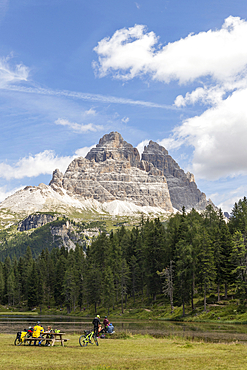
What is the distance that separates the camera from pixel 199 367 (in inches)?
670

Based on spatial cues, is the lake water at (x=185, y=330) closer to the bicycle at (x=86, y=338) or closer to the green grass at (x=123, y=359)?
the green grass at (x=123, y=359)

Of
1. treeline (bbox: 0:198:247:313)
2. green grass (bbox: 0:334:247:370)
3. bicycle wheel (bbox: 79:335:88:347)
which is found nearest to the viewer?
green grass (bbox: 0:334:247:370)

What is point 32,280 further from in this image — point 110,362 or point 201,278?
point 110,362

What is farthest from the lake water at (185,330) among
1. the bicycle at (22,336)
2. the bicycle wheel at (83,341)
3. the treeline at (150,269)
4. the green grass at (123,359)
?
the treeline at (150,269)

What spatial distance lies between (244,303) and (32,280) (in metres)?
82.0

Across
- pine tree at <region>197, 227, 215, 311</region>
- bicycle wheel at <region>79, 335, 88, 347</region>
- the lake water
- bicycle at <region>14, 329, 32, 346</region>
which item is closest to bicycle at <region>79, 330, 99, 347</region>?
bicycle wheel at <region>79, 335, 88, 347</region>

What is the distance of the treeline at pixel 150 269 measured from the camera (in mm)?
67938

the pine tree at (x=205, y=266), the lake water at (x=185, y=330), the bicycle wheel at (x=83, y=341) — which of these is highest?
the pine tree at (x=205, y=266)

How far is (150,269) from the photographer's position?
87188 millimetres

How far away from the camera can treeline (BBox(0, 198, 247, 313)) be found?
67.9 meters

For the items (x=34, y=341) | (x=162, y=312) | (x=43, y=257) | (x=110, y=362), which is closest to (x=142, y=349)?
(x=110, y=362)

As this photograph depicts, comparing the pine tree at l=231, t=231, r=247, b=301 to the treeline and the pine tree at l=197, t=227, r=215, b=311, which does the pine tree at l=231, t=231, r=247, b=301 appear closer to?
the treeline

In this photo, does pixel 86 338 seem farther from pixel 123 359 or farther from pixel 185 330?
pixel 185 330

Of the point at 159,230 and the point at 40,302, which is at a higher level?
the point at 159,230
